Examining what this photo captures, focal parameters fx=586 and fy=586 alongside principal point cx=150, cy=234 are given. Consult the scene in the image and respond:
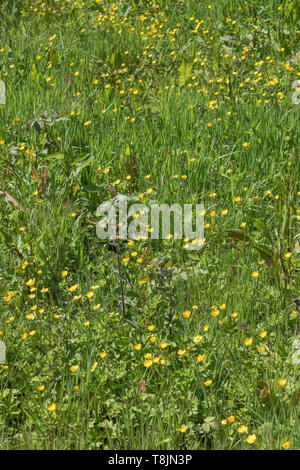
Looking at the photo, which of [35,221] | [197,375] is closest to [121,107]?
[35,221]

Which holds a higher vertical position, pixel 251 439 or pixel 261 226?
pixel 261 226

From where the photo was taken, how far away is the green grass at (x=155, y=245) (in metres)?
2.25

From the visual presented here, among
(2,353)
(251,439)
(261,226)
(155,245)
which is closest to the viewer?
(251,439)

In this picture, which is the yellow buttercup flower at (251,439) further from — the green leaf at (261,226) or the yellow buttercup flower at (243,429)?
the green leaf at (261,226)

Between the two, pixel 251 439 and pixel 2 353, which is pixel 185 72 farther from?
pixel 251 439

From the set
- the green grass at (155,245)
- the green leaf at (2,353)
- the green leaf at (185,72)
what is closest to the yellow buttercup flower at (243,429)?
the green grass at (155,245)

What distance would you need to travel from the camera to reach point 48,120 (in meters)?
3.58

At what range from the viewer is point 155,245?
324 cm

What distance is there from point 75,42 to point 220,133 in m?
2.40

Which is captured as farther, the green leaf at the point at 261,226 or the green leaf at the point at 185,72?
the green leaf at the point at 185,72

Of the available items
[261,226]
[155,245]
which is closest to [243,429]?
[261,226]

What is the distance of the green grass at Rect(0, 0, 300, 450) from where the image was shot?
88.7 inches

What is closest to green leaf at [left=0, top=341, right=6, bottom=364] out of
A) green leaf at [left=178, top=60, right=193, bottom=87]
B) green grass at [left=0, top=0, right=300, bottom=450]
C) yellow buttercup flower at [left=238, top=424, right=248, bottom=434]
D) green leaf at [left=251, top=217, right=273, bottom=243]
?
green grass at [left=0, top=0, right=300, bottom=450]

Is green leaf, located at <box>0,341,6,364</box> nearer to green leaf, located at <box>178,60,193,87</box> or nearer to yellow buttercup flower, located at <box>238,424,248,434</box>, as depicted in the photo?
yellow buttercup flower, located at <box>238,424,248,434</box>
